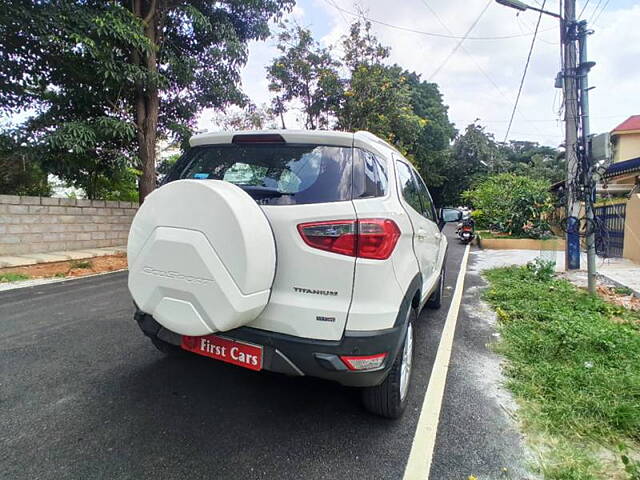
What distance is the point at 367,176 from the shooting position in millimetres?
1941

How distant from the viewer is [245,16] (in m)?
9.54

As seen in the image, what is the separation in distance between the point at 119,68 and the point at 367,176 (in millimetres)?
7797

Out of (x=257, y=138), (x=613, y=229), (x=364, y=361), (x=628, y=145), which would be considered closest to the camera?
(x=364, y=361)

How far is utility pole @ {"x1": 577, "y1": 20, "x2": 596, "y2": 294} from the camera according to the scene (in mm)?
5066

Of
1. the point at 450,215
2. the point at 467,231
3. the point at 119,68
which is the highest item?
the point at 119,68

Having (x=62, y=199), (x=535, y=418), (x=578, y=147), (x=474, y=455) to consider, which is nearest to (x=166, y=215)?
(x=474, y=455)

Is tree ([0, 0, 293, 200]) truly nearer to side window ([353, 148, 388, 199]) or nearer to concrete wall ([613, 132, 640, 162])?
side window ([353, 148, 388, 199])

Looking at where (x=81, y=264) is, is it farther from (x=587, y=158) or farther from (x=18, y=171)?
(x=587, y=158)

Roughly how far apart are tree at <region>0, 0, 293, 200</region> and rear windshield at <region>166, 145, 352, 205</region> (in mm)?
6236

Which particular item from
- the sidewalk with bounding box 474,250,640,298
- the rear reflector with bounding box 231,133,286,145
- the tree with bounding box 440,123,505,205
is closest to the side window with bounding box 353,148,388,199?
the rear reflector with bounding box 231,133,286,145

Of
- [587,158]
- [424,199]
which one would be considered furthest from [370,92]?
[424,199]

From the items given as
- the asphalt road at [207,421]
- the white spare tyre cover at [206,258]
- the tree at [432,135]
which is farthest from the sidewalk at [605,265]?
the tree at [432,135]

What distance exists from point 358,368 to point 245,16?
10554 millimetres

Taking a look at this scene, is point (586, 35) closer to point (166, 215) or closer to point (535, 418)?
point (535, 418)
